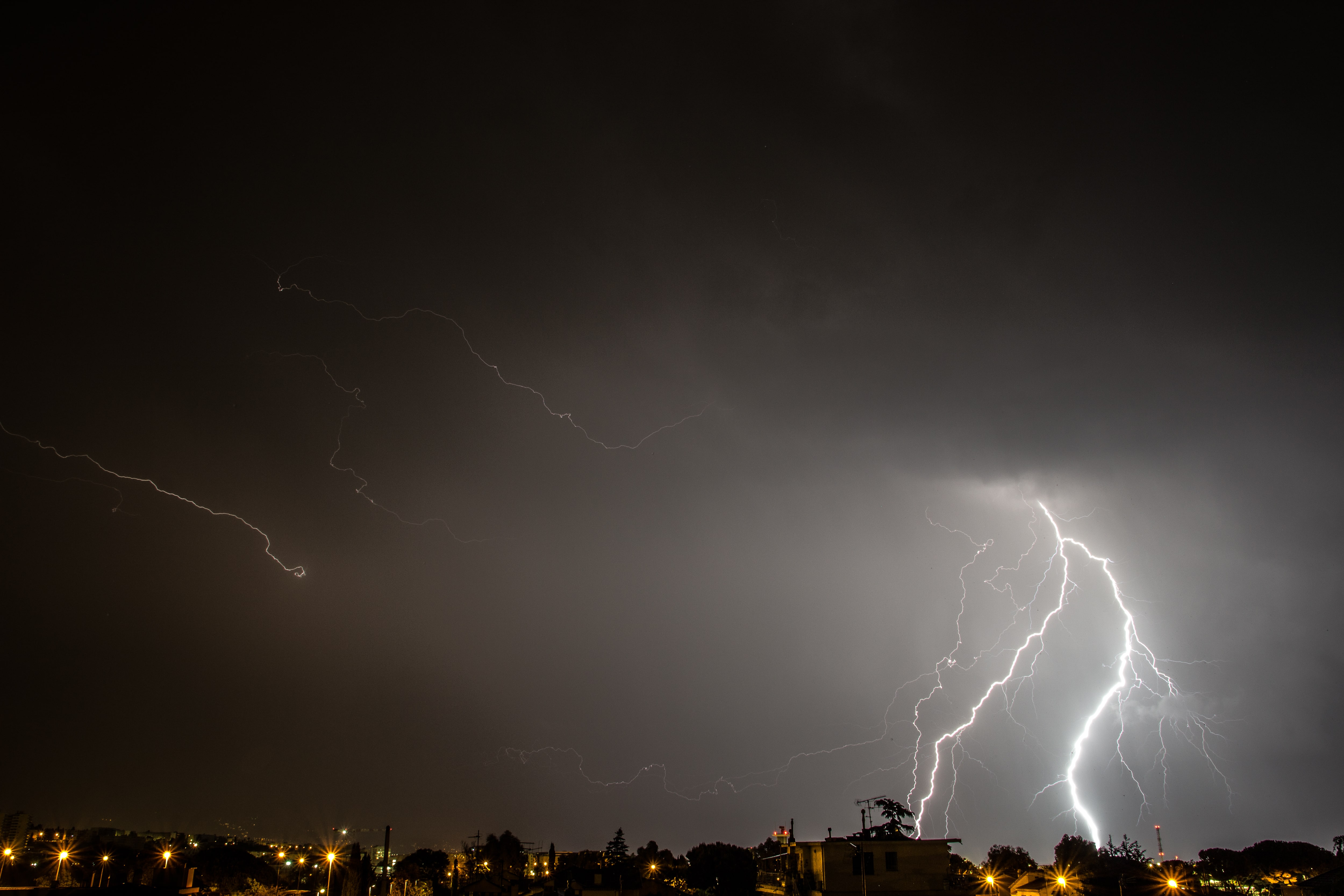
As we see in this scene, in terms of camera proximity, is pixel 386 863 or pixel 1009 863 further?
pixel 1009 863

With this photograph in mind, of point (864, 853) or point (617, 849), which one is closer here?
point (864, 853)

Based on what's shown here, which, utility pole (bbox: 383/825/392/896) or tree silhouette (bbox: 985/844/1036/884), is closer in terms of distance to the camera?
utility pole (bbox: 383/825/392/896)

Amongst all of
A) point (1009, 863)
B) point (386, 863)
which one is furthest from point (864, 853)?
point (1009, 863)

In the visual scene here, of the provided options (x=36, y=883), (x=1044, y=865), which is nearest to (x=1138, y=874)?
(x=1044, y=865)

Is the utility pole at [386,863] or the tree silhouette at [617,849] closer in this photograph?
the utility pole at [386,863]

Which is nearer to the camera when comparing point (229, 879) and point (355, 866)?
point (355, 866)

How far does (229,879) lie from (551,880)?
18193 mm

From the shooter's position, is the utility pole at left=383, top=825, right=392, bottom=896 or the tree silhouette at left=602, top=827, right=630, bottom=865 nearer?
the utility pole at left=383, top=825, right=392, bottom=896

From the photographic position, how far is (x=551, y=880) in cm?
4528

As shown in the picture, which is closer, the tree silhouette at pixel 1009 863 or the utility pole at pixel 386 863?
the utility pole at pixel 386 863

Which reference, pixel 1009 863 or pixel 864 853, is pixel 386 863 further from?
pixel 1009 863

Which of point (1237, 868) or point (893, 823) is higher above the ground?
point (893, 823)

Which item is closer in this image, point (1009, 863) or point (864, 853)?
point (864, 853)

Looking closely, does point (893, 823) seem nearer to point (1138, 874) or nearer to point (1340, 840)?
point (1138, 874)
